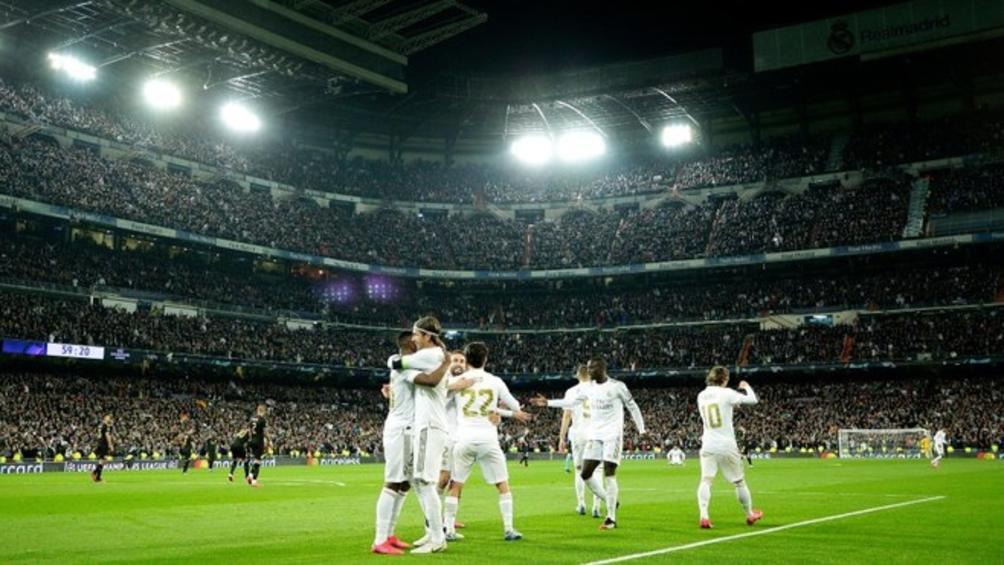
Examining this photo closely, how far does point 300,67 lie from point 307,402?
24.1 metres

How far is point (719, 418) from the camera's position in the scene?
1506cm

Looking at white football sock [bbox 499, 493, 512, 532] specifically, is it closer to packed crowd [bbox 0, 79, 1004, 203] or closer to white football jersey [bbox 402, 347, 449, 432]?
white football jersey [bbox 402, 347, 449, 432]

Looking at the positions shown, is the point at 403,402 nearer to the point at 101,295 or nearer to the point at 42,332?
the point at 42,332

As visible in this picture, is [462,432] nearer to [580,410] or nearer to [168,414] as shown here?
[580,410]

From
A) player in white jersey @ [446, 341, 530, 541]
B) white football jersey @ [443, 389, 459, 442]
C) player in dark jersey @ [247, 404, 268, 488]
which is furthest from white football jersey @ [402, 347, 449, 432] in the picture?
player in dark jersey @ [247, 404, 268, 488]

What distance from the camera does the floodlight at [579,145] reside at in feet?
287

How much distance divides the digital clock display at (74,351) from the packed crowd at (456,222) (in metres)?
10.0

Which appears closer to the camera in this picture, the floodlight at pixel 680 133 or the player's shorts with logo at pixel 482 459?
the player's shorts with logo at pixel 482 459

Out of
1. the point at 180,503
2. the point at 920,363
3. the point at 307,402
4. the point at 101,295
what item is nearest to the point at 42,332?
the point at 101,295

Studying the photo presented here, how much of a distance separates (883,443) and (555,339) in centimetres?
2929

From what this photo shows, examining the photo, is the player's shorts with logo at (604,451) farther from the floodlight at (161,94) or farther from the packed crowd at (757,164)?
the packed crowd at (757,164)

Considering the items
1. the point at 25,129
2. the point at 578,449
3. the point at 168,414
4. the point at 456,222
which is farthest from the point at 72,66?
the point at 578,449

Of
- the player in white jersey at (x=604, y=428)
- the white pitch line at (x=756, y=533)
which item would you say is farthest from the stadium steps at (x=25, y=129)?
the white pitch line at (x=756, y=533)

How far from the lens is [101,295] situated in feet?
195
